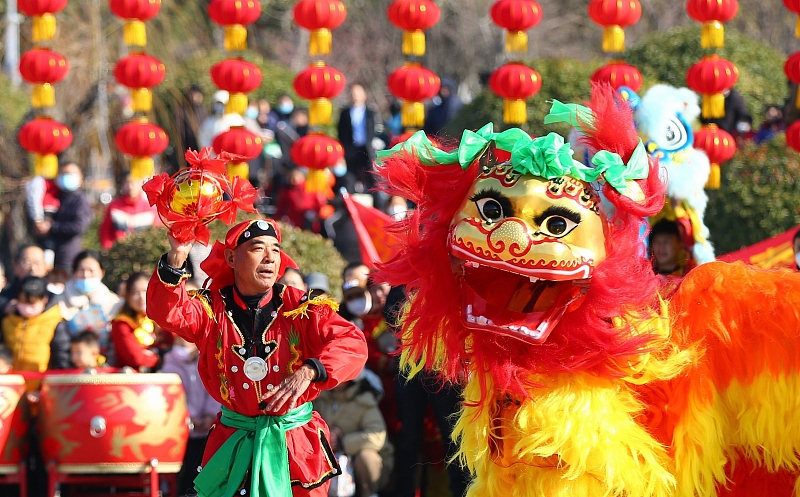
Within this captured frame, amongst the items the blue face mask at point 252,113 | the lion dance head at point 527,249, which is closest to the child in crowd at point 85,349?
the lion dance head at point 527,249

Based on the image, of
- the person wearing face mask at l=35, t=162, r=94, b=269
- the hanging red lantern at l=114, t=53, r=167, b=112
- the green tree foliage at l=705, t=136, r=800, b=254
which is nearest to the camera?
the hanging red lantern at l=114, t=53, r=167, b=112

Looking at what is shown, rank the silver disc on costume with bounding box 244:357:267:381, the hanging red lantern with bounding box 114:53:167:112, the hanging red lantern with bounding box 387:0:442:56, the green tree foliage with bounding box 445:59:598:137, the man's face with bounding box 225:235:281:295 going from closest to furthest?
1. the silver disc on costume with bounding box 244:357:267:381
2. the man's face with bounding box 225:235:281:295
3. the hanging red lantern with bounding box 387:0:442:56
4. the hanging red lantern with bounding box 114:53:167:112
5. the green tree foliage with bounding box 445:59:598:137

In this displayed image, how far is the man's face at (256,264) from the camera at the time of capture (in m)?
4.16

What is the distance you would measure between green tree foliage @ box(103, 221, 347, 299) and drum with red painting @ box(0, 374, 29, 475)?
5.68 feet

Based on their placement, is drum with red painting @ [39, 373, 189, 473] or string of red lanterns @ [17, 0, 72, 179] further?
string of red lanterns @ [17, 0, 72, 179]

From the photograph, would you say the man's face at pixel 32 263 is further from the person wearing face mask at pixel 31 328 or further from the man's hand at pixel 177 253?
the man's hand at pixel 177 253

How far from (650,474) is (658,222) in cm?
256

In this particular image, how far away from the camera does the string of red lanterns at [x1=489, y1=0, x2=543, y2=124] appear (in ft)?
22.8

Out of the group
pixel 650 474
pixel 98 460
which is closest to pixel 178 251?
pixel 650 474

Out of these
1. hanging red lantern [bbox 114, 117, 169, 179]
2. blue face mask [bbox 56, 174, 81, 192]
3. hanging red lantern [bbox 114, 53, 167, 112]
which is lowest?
blue face mask [bbox 56, 174, 81, 192]

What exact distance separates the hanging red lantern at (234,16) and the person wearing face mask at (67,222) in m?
2.09

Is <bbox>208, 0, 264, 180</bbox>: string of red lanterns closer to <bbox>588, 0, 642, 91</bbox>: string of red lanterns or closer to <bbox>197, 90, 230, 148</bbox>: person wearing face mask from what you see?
<bbox>588, 0, 642, 91</bbox>: string of red lanterns

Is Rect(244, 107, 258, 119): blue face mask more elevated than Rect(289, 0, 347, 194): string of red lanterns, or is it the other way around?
Rect(289, 0, 347, 194): string of red lanterns

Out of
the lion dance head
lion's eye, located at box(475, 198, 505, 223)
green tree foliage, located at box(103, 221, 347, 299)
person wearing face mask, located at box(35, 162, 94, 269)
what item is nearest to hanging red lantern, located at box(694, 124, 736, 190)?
green tree foliage, located at box(103, 221, 347, 299)
